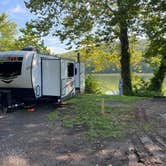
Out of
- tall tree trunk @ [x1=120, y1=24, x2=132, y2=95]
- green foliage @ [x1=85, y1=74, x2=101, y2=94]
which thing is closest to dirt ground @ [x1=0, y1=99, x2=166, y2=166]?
tall tree trunk @ [x1=120, y1=24, x2=132, y2=95]

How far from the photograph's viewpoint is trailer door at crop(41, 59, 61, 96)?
11.1 metres

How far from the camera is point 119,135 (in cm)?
701

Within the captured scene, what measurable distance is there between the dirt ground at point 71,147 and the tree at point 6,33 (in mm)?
24052

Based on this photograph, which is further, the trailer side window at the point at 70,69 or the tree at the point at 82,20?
the tree at the point at 82,20

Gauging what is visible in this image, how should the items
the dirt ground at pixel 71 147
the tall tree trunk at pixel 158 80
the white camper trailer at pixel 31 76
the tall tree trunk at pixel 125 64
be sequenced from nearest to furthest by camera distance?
the dirt ground at pixel 71 147, the white camper trailer at pixel 31 76, the tall tree trunk at pixel 125 64, the tall tree trunk at pixel 158 80

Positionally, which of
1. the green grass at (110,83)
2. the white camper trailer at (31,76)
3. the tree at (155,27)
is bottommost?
the green grass at (110,83)

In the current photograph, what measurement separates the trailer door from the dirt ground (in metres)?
2.66

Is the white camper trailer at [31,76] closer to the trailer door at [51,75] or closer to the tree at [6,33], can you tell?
the trailer door at [51,75]

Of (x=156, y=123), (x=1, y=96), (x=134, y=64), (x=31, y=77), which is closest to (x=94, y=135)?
(x=156, y=123)

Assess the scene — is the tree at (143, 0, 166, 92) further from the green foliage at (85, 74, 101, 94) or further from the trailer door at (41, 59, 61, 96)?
the trailer door at (41, 59, 61, 96)

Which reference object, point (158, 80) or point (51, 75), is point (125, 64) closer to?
point (158, 80)

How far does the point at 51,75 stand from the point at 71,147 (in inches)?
214

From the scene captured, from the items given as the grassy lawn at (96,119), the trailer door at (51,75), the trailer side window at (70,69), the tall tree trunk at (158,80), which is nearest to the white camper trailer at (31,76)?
the trailer door at (51,75)

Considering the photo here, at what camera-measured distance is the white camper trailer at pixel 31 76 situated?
1045cm
